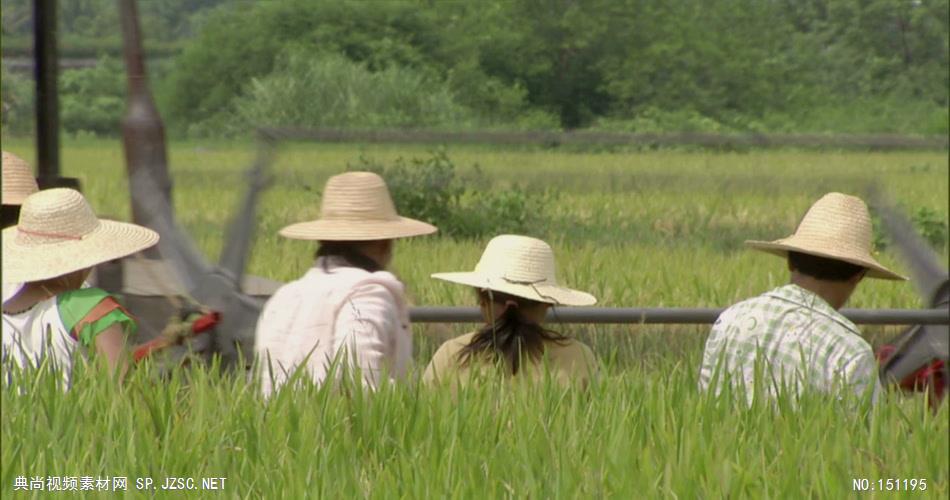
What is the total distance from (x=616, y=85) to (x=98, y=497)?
15.3 metres

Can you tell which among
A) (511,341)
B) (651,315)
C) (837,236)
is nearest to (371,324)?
(511,341)

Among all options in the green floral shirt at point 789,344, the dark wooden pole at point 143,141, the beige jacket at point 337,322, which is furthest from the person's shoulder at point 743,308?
the dark wooden pole at point 143,141

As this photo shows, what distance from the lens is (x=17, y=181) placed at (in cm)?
341

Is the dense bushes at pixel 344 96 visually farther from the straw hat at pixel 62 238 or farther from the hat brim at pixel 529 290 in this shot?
the straw hat at pixel 62 238

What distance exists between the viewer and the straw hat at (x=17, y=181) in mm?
3344

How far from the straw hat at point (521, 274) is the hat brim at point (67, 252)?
0.61 metres

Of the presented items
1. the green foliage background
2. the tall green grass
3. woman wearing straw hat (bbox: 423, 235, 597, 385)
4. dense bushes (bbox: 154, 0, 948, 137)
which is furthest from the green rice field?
dense bushes (bbox: 154, 0, 948, 137)

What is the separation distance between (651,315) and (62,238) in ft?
5.52

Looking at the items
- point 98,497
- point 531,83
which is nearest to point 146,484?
point 98,497

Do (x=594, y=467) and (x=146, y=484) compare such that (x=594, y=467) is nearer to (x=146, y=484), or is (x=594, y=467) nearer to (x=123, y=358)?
(x=146, y=484)

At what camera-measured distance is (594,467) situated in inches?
80.5

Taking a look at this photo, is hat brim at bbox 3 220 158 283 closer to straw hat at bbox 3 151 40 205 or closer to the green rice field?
the green rice field

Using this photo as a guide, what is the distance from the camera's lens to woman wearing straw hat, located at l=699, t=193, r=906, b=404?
96.7 inches

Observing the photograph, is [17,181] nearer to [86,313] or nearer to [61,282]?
[61,282]
